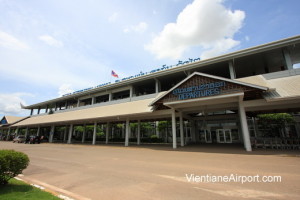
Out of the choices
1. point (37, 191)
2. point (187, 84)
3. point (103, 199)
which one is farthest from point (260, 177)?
point (187, 84)

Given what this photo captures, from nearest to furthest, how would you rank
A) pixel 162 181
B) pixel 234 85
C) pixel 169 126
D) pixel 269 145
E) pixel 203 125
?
pixel 162 181, pixel 234 85, pixel 269 145, pixel 203 125, pixel 169 126

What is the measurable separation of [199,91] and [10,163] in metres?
12.6

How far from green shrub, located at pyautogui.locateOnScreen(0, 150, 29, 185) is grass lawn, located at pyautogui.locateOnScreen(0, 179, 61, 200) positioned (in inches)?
14.4

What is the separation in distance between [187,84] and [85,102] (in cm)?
2882

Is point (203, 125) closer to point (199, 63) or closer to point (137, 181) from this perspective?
point (199, 63)

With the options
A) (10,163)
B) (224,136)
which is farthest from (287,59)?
(10,163)

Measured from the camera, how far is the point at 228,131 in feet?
73.5

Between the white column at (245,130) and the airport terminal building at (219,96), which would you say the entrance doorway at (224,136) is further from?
the white column at (245,130)

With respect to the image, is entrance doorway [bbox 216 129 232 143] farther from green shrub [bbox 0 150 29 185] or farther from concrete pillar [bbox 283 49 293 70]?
green shrub [bbox 0 150 29 185]

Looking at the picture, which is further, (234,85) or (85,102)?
(85,102)

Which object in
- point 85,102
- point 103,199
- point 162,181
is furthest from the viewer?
point 85,102

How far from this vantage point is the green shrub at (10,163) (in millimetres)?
4617

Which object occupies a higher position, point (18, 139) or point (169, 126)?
point (169, 126)

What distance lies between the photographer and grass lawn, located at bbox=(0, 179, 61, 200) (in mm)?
4020
